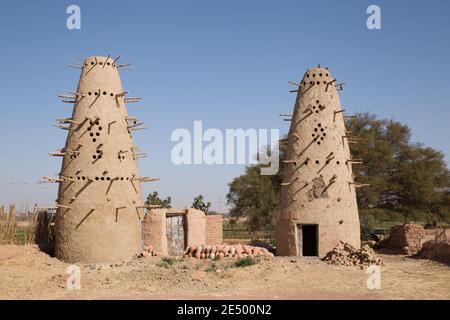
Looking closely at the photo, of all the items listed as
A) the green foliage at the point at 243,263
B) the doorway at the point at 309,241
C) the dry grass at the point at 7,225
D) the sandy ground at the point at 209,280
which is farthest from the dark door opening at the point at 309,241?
the dry grass at the point at 7,225

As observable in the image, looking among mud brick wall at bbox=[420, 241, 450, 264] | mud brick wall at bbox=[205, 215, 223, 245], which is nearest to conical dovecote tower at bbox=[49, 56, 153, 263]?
mud brick wall at bbox=[205, 215, 223, 245]

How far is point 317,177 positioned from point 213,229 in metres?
4.51

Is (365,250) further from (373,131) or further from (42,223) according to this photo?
(373,131)

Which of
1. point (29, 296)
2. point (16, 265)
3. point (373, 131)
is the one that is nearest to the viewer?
point (29, 296)

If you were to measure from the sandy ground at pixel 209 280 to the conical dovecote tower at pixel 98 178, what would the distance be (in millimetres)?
851

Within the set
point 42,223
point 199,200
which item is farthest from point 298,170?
point 199,200

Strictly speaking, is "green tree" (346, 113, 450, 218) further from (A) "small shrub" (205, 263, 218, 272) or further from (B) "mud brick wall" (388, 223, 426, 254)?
(A) "small shrub" (205, 263, 218, 272)

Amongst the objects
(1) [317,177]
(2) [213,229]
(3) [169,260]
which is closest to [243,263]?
(3) [169,260]

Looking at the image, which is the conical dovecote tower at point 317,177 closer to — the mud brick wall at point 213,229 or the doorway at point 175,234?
the mud brick wall at point 213,229

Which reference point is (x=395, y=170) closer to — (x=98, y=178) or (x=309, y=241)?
(x=309, y=241)

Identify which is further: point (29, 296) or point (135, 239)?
point (135, 239)

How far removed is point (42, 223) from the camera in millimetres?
16047

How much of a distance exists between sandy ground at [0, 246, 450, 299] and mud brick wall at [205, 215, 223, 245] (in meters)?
3.86

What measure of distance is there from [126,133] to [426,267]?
10455 millimetres
